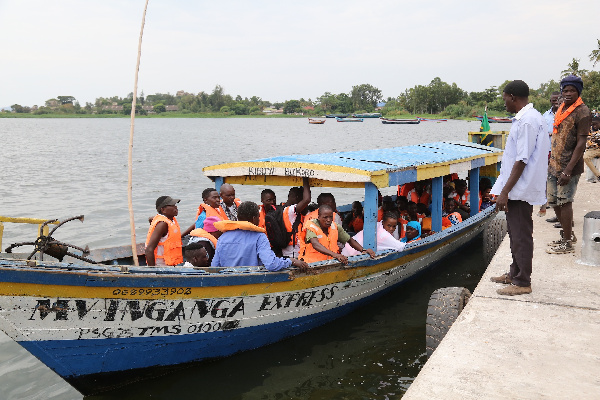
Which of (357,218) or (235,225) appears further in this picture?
(357,218)

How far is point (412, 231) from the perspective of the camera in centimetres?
823

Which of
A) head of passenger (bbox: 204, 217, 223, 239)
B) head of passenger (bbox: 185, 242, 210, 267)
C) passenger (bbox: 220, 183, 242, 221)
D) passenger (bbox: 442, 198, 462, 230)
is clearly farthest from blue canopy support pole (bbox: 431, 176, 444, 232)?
head of passenger (bbox: 185, 242, 210, 267)

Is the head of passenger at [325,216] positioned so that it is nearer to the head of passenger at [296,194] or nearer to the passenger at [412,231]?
the head of passenger at [296,194]

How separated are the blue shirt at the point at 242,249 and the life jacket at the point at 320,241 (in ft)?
2.39

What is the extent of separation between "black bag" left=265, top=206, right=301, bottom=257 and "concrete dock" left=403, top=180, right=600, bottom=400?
7.96 ft

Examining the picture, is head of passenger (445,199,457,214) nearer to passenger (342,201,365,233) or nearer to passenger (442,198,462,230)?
passenger (442,198,462,230)

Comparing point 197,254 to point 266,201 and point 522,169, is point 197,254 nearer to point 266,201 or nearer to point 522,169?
point 266,201

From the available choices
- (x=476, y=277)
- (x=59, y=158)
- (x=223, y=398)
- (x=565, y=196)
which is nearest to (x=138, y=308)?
(x=223, y=398)

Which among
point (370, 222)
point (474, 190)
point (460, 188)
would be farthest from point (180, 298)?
point (460, 188)

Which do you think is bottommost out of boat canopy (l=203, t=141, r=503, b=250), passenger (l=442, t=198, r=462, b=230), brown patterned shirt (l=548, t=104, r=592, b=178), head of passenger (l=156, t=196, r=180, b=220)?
passenger (l=442, t=198, r=462, b=230)

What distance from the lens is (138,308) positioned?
479 cm

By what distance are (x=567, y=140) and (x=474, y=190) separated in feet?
13.8

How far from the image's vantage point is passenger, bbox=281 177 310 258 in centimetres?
652

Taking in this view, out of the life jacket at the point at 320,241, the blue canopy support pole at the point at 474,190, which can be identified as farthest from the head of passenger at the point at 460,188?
the life jacket at the point at 320,241
